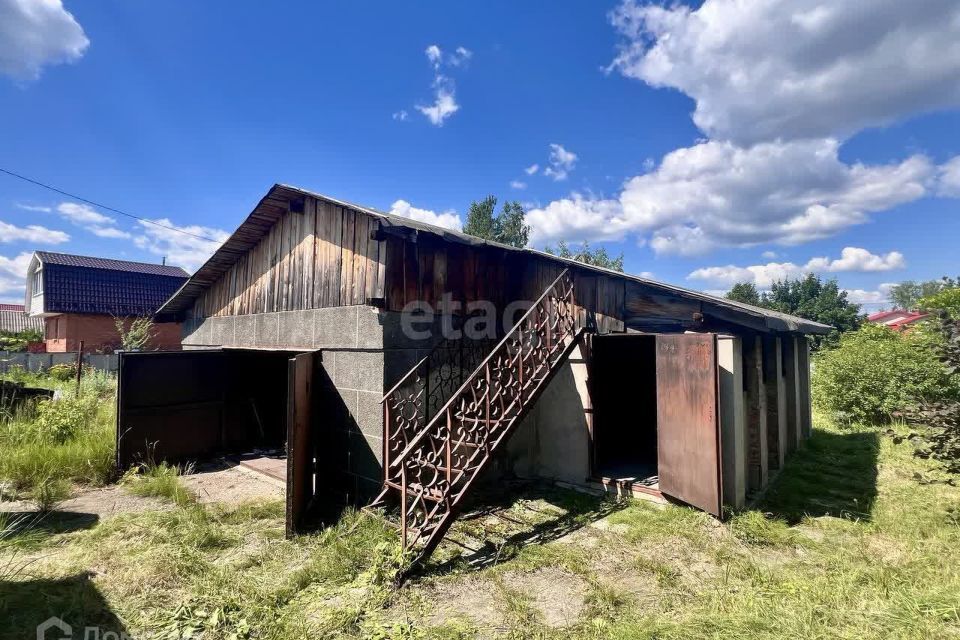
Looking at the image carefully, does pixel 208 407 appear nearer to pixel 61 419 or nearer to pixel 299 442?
pixel 61 419

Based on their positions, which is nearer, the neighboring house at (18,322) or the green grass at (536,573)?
the green grass at (536,573)

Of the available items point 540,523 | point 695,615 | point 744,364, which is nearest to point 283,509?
point 540,523

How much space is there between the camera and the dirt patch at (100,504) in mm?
5391

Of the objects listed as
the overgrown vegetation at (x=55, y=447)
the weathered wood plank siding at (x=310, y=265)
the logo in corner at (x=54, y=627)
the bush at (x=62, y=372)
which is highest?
the weathered wood plank siding at (x=310, y=265)

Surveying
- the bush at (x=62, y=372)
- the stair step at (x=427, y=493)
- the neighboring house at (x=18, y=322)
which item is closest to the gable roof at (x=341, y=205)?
the stair step at (x=427, y=493)

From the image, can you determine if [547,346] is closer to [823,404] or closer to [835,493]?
[835,493]

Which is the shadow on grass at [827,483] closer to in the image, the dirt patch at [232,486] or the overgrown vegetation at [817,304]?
the dirt patch at [232,486]

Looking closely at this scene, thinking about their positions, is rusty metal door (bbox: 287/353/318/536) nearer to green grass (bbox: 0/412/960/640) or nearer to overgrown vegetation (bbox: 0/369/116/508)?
green grass (bbox: 0/412/960/640)

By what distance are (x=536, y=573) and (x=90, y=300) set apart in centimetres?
2374

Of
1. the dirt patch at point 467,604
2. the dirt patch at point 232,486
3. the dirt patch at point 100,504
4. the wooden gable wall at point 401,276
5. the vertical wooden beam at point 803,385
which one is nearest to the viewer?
the dirt patch at point 467,604

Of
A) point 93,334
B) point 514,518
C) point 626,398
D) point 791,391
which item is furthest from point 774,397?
point 93,334

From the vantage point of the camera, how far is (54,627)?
3.20 meters

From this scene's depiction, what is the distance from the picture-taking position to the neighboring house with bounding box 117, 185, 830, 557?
200 inches

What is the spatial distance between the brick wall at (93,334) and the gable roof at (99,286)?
538mm
